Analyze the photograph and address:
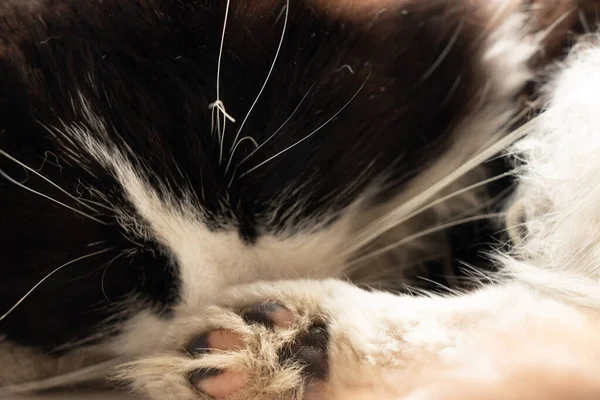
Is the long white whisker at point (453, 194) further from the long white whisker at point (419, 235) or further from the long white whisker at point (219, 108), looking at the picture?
the long white whisker at point (219, 108)

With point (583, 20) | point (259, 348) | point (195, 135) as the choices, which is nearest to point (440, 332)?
point (259, 348)

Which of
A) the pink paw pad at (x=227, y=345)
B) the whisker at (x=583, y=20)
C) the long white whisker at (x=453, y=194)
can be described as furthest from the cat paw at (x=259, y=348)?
the whisker at (x=583, y=20)

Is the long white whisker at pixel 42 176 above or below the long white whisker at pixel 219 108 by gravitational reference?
below

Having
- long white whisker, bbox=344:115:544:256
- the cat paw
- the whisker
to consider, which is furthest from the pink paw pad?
the whisker

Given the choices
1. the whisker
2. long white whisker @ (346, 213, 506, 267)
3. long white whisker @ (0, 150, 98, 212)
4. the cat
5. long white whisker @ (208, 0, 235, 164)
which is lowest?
the cat

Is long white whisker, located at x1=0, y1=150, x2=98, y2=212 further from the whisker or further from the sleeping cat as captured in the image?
the whisker

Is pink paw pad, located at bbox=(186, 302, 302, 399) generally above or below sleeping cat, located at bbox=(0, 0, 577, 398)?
below

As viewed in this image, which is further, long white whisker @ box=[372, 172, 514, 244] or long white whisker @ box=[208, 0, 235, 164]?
long white whisker @ box=[372, 172, 514, 244]
